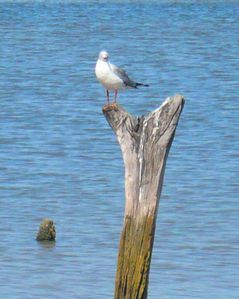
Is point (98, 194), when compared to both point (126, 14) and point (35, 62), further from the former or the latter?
point (126, 14)

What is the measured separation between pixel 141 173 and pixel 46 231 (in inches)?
216

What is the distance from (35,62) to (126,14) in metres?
32.4

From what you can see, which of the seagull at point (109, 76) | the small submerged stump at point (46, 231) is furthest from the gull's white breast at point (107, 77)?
the small submerged stump at point (46, 231)

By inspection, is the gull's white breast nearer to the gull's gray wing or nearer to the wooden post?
the gull's gray wing

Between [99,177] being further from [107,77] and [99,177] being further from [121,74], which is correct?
[107,77]

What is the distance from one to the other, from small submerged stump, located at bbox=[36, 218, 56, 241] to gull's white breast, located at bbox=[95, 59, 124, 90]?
2.00 m

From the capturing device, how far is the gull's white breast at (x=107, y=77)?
13383 millimetres

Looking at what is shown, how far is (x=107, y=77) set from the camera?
1341cm

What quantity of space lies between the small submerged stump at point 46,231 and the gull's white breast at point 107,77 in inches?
78.9

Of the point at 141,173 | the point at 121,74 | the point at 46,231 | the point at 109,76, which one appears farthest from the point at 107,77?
the point at 141,173

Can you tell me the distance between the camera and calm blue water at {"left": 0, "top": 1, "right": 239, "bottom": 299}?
44.0 ft

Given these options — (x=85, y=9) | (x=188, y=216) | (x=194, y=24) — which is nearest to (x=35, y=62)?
(x=194, y=24)

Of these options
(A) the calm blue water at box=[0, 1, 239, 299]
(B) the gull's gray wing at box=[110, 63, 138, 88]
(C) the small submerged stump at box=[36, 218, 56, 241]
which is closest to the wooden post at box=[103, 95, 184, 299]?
(A) the calm blue water at box=[0, 1, 239, 299]

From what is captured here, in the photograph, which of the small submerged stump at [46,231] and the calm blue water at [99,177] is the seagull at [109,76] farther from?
the small submerged stump at [46,231]
